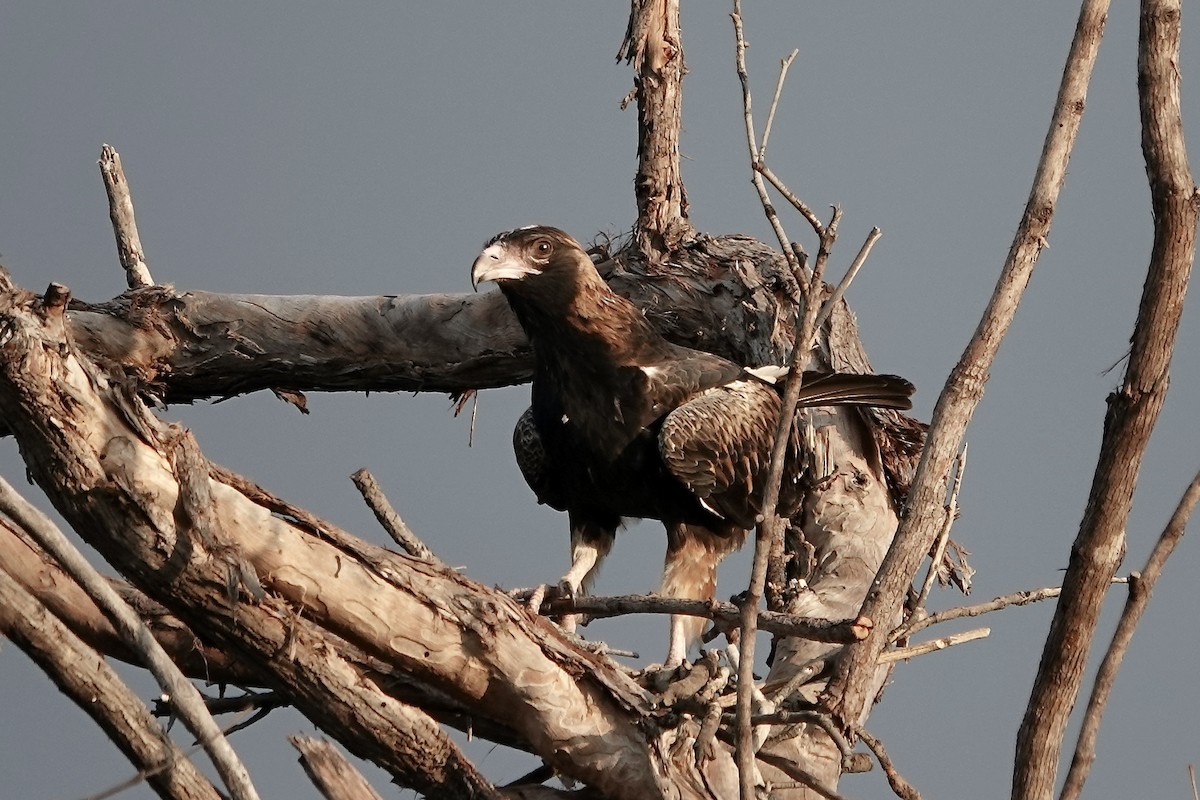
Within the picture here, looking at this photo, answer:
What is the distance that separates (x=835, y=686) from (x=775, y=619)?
29 cm

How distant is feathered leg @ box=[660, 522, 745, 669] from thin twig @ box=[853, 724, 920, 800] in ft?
7.27

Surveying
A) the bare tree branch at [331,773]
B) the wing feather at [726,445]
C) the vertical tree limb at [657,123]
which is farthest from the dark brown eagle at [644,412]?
the bare tree branch at [331,773]

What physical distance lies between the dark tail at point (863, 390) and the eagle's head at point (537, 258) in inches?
42.3

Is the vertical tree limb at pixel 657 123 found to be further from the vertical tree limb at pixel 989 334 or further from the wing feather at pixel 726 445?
the vertical tree limb at pixel 989 334

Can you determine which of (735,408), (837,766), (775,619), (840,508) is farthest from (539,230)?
(775,619)

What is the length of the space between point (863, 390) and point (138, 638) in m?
3.75

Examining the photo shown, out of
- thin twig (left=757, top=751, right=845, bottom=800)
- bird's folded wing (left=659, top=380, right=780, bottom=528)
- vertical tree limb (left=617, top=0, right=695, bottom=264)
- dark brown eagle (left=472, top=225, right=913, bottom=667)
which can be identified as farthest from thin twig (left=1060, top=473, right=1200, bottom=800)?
vertical tree limb (left=617, top=0, right=695, bottom=264)

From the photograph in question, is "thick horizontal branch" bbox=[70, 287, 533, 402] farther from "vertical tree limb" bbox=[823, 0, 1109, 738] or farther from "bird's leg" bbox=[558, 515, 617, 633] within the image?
"vertical tree limb" bbox=[823, 0, 1109, 738]

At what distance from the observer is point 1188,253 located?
350cm

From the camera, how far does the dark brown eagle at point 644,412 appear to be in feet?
19.7

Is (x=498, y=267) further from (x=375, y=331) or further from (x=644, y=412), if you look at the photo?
(x=375, y=331)

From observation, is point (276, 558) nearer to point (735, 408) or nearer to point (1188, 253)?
point (1188, 253)

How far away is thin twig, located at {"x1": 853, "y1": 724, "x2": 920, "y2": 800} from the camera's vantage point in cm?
362

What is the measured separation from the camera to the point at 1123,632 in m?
3.53
